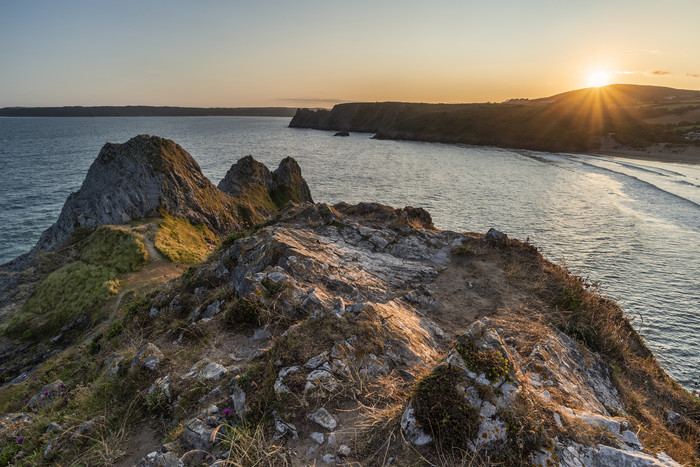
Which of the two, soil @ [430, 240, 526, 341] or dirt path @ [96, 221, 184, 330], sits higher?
soil @ [430, 240, 526, 341]

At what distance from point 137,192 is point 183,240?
6.84m

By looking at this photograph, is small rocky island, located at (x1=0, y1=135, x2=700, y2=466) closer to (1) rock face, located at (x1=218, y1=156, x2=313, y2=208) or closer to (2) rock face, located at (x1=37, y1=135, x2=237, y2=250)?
(2) rock face, located at (x1=37, y1=135, x2=237, y2=250)

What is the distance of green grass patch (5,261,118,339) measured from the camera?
17469 millimetres

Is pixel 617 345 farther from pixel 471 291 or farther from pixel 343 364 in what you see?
pixel 343 364

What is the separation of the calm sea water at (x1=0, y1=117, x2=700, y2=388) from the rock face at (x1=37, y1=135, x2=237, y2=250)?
49.1 feet

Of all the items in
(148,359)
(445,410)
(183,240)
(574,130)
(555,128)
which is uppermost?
(555,128)

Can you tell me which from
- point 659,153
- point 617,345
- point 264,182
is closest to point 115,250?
point 264,182

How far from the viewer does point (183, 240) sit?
82.5ft

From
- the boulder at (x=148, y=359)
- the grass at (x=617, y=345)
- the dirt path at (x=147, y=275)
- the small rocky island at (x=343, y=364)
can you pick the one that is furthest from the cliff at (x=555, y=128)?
the boulder at (x=148, y=359)

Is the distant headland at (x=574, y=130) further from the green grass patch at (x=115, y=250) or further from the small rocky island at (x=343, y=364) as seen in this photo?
the green grass patch at (x=115, y=250)

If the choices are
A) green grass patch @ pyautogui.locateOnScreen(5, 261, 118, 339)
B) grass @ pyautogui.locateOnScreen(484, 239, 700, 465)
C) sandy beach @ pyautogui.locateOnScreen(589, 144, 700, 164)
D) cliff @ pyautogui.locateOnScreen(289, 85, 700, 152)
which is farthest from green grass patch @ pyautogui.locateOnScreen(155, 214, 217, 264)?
cliff @ pyautogui.locateOnScreen(289, 85, 700, 152)

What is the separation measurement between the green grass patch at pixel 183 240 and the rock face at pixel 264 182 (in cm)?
983

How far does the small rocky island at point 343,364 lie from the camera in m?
4.65

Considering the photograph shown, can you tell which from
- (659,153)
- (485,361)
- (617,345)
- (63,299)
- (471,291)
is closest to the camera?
(485,361)
